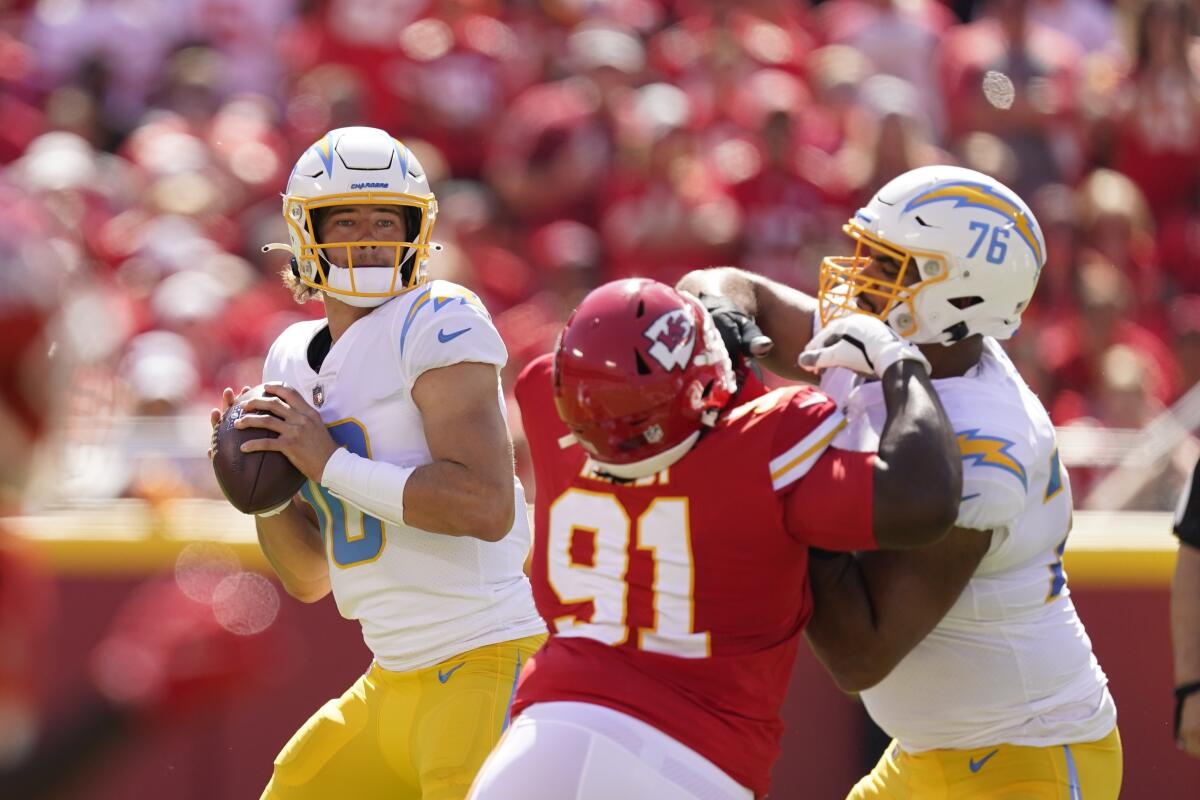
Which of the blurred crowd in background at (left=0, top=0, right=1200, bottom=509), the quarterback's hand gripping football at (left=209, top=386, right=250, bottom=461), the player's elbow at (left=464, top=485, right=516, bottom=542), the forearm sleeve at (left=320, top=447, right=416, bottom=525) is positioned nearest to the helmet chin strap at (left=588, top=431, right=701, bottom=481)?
the player's elbow at (left=464, top=485, right=516, bottom=542)

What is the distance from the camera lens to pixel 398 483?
359 centimetres

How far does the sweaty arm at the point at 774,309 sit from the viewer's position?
425cm

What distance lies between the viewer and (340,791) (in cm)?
379

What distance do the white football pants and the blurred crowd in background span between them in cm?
417

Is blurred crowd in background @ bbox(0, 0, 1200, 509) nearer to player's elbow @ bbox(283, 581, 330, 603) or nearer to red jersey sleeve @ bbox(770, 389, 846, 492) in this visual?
player's elbow @ bbox(283, 581, 330, 603)

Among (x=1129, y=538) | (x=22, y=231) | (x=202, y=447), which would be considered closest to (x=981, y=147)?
(x=1129, y=538)

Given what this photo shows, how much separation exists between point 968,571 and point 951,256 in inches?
26.6

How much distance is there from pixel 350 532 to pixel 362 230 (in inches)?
27.3

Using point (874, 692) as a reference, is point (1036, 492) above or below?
above

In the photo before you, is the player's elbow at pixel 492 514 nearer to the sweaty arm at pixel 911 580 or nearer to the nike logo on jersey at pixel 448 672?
the nike logo on jersey at pixel 448 672

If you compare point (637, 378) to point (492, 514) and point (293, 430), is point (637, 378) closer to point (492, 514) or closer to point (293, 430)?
point (492, 514)

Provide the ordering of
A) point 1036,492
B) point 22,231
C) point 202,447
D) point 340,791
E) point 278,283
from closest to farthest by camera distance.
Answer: point 22,231 < point 1036,492 < point 340,791 < point 202,447 < point 278,283

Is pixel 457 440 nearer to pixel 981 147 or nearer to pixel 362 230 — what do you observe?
pixel 362 230

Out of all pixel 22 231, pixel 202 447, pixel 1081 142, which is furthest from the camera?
pixel 1081 142
